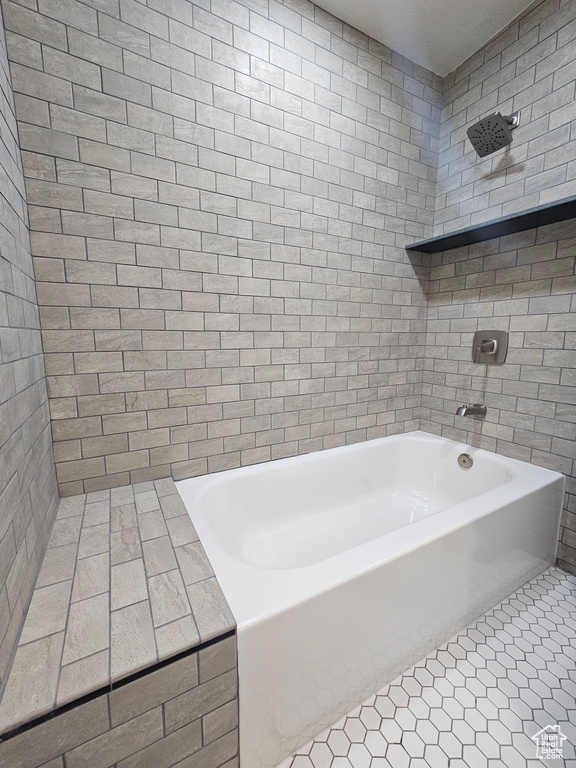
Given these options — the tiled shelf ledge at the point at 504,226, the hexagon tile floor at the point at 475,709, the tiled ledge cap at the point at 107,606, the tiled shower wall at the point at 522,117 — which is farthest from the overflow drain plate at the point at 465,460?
the tiled ledge cap at the point at 107,606

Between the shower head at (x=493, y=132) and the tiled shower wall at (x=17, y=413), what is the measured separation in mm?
2060

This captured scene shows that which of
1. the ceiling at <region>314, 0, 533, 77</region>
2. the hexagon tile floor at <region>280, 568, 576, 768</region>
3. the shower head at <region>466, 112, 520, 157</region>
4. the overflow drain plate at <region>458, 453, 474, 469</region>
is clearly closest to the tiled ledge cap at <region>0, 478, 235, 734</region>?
the hexagon tile floor at <region>280, 568, 576, 768</region>

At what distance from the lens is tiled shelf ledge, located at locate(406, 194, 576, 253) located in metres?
1.43

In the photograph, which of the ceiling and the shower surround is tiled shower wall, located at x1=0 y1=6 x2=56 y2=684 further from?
the ceiling

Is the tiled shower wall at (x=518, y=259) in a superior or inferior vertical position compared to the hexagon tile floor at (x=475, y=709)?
superior

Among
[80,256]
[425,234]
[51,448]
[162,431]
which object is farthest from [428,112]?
[51,448]

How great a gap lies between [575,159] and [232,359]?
1.88 m

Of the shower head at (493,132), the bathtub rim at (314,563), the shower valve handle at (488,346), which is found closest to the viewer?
the bathtub rim at (314,563)

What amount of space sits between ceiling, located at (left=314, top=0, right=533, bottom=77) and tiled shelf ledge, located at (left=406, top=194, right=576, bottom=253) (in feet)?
3.42

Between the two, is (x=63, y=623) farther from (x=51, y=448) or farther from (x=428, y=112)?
(x=428, y=112)

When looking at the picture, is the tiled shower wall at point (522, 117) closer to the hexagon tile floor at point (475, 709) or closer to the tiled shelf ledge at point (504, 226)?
the tiled shelf ledge at point (504, 226)

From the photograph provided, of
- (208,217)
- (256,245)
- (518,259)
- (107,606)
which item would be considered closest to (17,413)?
(107,606)

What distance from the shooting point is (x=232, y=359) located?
1.56 m

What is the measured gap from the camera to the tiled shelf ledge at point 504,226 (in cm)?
143
